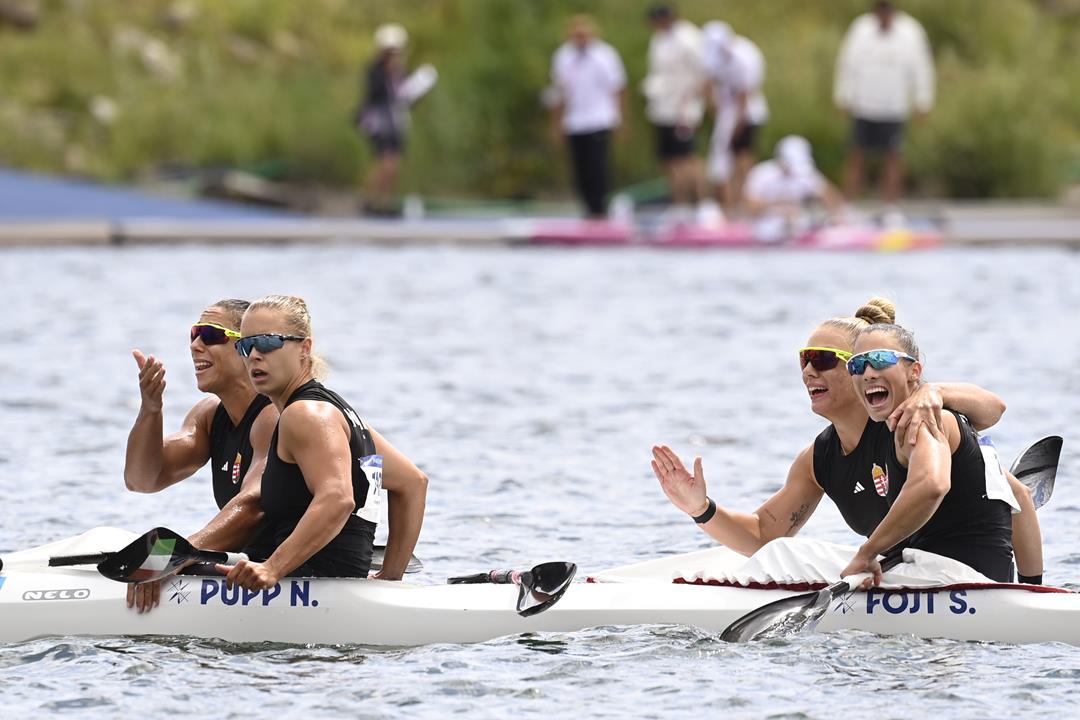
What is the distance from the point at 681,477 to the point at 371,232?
528 inches

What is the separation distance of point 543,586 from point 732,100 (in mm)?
14175

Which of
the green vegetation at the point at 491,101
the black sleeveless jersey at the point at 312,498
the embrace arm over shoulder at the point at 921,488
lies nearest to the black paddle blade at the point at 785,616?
the embrace arm over shoulder at the point at 921,488

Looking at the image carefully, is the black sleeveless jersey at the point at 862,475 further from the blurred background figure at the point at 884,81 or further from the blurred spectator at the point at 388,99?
the blurred spectator at the point at 388,99

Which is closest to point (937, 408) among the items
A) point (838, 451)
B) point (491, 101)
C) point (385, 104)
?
point (838, 451)

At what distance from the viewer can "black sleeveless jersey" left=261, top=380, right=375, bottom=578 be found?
6.87m

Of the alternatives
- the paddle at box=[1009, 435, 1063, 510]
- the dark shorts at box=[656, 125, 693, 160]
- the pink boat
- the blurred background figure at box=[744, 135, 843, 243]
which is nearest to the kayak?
the pink boat

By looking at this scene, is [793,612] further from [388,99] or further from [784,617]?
[388,99]

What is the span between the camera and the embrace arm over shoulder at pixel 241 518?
705 cm

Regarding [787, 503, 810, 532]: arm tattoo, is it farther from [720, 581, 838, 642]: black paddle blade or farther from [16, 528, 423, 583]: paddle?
[16, 528, 423, 583]: paddle

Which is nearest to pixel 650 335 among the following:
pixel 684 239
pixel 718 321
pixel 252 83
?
pixel 718 321

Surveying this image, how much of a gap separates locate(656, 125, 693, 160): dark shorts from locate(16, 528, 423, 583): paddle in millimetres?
13950

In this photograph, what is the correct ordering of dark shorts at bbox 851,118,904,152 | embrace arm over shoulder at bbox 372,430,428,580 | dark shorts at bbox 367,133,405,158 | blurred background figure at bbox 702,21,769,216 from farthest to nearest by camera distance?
dark shorts at bbox 367,133,405,158
dark shorts at bbox 851,118,904,152
blurred background figure at bbox 702,21,769,216
embrace arm over shoulder at bbox 372,430,428,580

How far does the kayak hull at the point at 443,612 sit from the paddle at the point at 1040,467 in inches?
31.5

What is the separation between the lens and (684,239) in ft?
66.9
